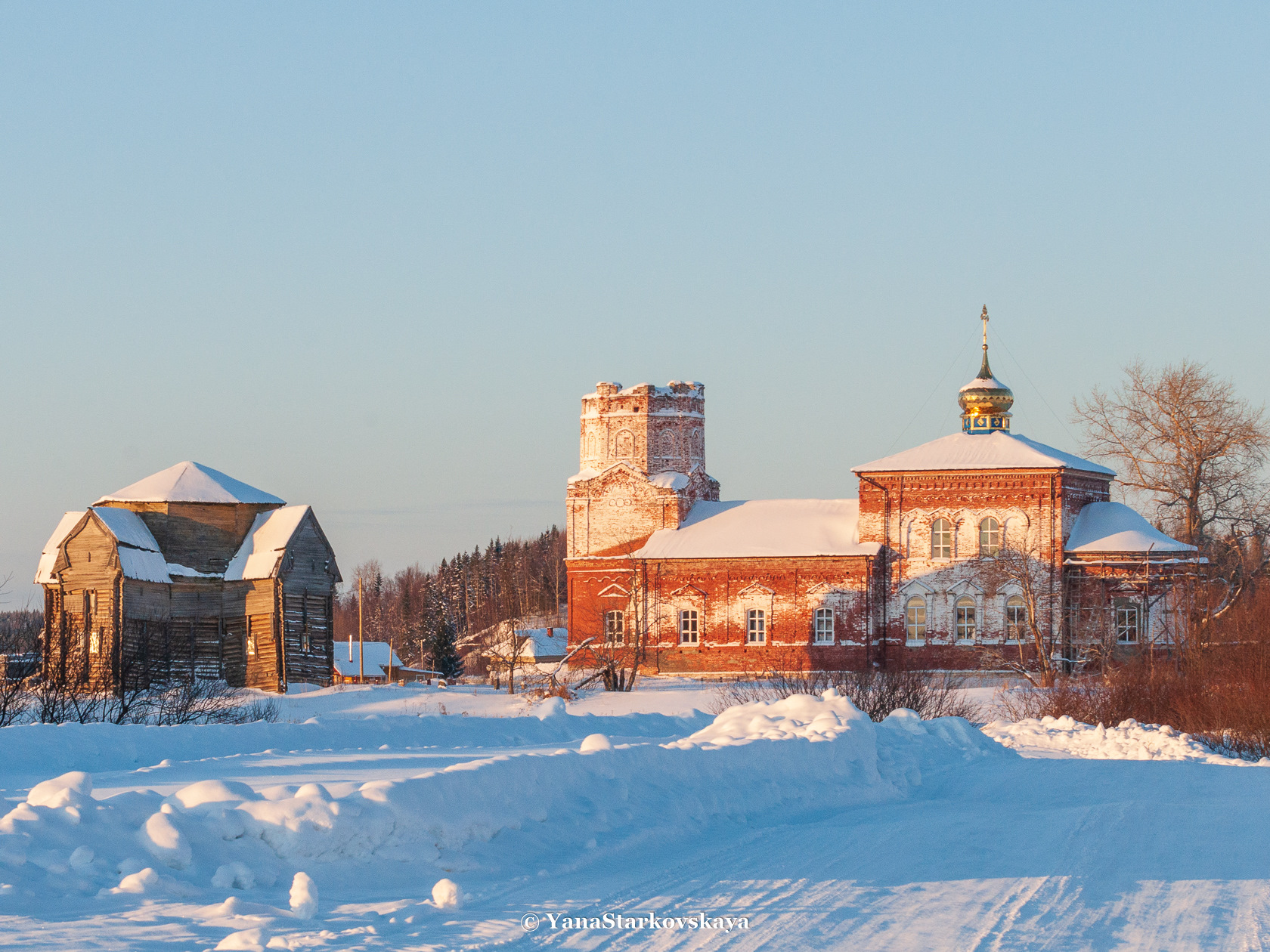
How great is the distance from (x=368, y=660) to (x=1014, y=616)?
34259mm

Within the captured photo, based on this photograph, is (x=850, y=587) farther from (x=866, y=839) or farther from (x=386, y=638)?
(x=386, y=638)

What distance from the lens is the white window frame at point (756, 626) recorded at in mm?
45438

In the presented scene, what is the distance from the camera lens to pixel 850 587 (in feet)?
147

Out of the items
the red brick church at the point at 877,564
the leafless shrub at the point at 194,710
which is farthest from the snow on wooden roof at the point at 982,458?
the leafless shrub at the point at 194,710

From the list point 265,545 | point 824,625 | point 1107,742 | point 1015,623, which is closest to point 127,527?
point 265,545

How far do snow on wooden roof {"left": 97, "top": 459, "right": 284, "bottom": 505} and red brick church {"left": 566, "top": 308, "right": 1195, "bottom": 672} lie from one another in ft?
37.8

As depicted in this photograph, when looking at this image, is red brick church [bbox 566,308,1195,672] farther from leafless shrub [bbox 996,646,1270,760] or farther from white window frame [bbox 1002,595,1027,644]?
leafless shrub [bbox 996,646,1270,760]

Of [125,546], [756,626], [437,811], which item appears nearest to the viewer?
[437,811]

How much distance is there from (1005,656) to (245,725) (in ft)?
99.4

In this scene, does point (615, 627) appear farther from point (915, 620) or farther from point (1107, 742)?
point (1107, 742)

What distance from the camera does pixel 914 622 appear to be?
44500 millimetres

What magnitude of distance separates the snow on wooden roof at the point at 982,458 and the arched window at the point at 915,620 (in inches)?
156

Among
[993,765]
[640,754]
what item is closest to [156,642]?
[993,765]

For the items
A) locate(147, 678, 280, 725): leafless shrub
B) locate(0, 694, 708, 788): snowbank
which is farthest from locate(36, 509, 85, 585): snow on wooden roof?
locate(0, 694, 708, 788): snowbank
